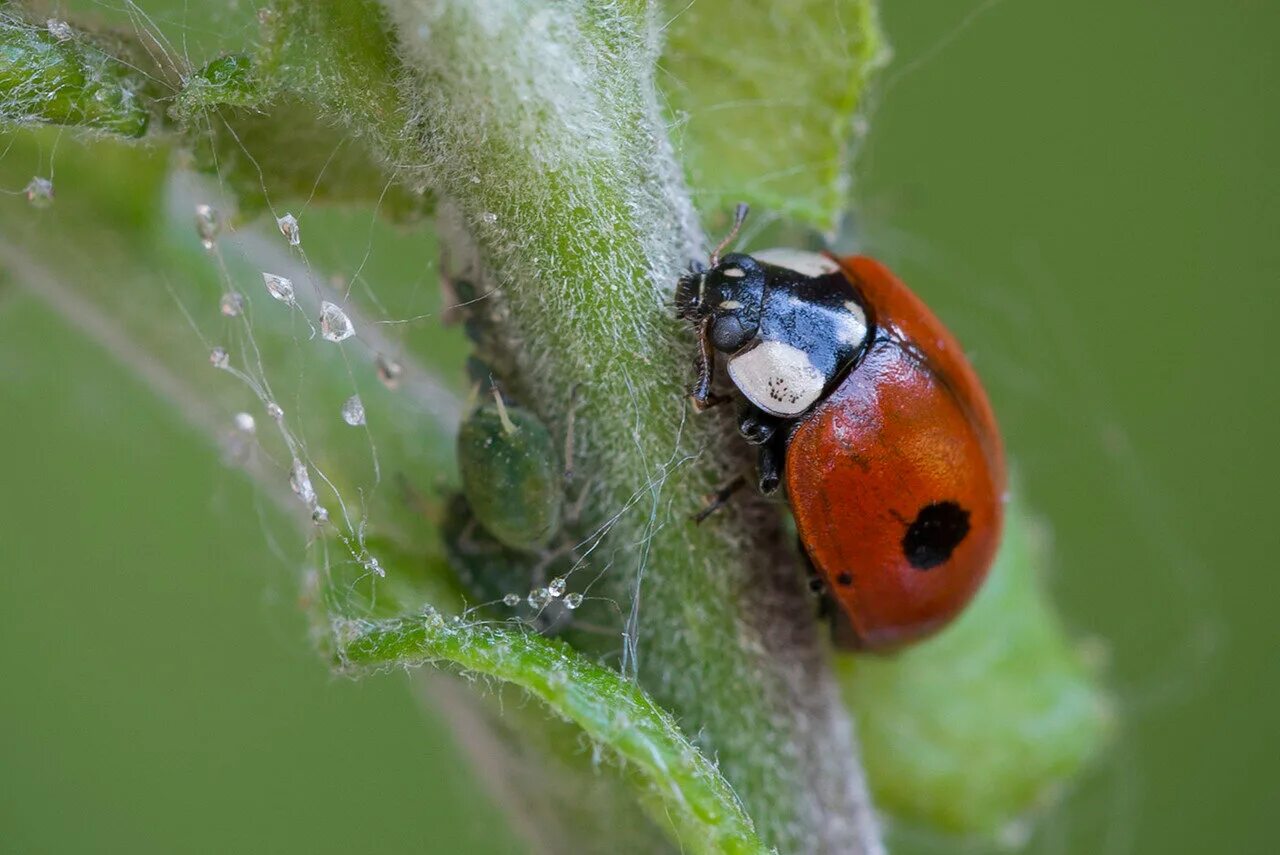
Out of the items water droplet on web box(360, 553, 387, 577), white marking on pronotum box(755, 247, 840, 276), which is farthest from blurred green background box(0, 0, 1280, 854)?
water droplet on web box(360, 553, 387, 577)

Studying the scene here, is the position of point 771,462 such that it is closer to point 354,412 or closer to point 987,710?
point 354,412

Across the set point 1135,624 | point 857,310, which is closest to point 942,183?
point 1135,624

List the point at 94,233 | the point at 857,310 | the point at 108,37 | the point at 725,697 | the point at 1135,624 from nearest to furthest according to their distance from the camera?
the point at 108,37, the point at 725,697, the point at 94,233, the point at 857,310, the point at 1135,624

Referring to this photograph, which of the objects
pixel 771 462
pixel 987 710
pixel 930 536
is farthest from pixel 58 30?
pixel 987 710

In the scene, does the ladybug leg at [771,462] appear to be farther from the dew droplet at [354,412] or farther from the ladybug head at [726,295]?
the dew droplet at [354,412]

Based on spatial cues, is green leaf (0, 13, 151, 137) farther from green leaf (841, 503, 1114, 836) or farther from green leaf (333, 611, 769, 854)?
green leaf (841, 503, 1114, 836)

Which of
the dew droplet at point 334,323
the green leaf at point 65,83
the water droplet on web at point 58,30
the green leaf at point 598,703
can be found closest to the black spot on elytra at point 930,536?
the green leaf at point 598,703

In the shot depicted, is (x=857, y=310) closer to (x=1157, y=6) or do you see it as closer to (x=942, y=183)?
(x=942, y=183)

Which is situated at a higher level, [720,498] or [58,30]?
[58,30]
